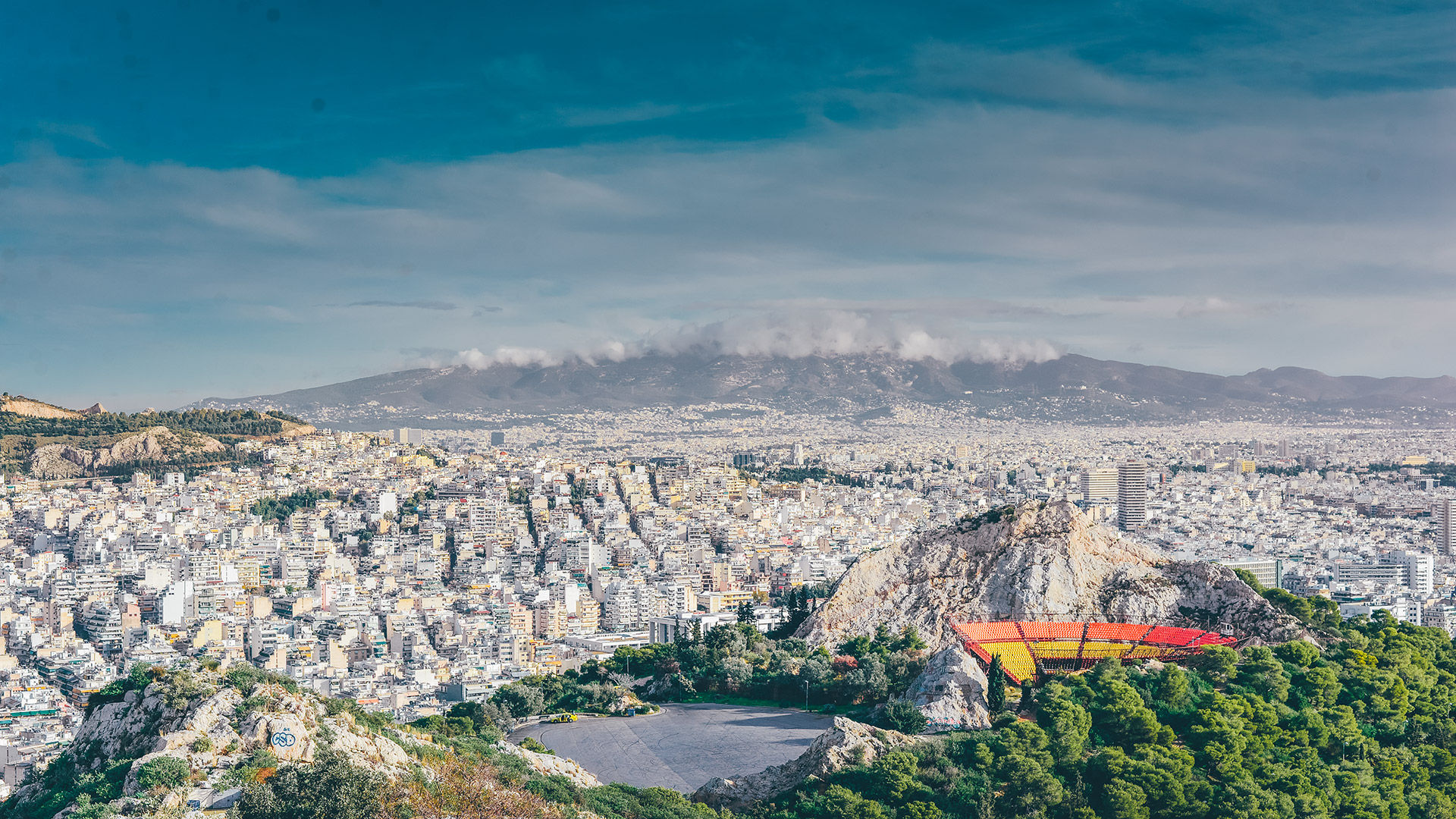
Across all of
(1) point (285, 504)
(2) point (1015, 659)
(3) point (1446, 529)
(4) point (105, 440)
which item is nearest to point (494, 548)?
(1) point (285, 504)

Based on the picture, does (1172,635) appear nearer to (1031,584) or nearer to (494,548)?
(1031,584)

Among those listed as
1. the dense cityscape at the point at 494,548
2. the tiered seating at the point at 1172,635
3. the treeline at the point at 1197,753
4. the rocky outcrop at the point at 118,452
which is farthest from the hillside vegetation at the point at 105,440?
the treeline at the point at 1197,753

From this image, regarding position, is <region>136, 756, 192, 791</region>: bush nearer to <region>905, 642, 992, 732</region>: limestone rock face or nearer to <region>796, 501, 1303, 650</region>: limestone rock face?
<region>905, 642, 992, 732</region>: limestone rock face

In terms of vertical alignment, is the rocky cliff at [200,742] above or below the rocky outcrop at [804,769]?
above

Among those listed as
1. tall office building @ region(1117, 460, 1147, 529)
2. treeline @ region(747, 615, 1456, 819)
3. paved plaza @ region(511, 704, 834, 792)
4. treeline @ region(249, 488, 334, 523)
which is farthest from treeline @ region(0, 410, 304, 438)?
treeline @ region(747, 615, 1456, 819)

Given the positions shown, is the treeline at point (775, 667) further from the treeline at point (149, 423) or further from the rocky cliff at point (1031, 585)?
the treeline at point (149, 423)
